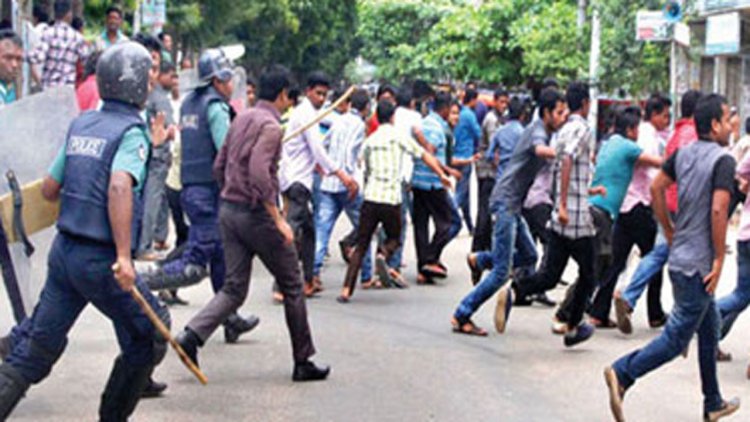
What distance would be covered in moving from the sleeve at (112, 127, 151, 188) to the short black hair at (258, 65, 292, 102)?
7.20ft

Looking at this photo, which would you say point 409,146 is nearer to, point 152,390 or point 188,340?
point 188,340

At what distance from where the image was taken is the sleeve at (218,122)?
828cm

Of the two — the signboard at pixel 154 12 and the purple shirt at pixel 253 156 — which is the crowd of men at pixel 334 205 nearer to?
the purple shirt at pixel 253 156

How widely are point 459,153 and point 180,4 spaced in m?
19.3

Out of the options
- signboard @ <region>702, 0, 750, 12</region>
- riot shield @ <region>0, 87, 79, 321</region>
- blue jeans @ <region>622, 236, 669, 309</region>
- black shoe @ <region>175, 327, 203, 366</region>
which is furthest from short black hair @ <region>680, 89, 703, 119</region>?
signboard @ <region>702, 0, 750, 12</region>

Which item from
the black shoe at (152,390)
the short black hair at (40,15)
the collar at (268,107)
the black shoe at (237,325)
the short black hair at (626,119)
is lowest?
the black shoe at (237,325)

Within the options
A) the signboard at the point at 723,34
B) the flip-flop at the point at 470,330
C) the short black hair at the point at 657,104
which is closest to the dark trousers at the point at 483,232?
the short black hair at the point at 657,104

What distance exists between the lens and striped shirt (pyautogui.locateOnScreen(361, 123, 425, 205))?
1108 cm

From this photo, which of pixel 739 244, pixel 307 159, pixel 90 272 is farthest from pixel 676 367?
pixel 90 272

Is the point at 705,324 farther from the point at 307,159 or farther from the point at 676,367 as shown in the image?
the point at 307,159

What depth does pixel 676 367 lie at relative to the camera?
28.0ft

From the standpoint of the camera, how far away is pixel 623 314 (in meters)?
9.52

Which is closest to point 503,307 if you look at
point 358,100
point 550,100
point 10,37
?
point 550,100

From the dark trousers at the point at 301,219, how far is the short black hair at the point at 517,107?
7.61 feet
